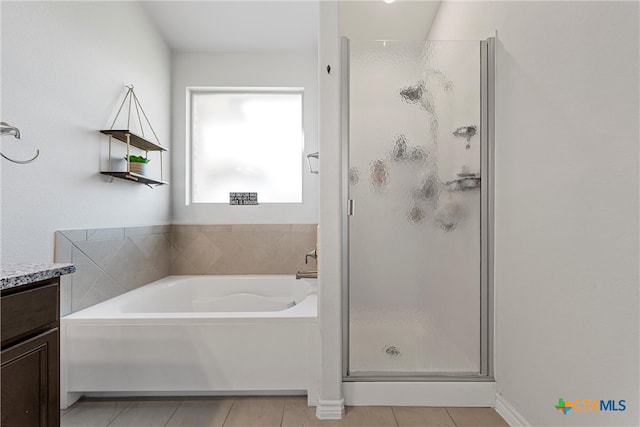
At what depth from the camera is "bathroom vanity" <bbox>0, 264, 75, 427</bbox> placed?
0.97 meters

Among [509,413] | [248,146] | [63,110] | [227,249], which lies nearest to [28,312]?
[63,110]

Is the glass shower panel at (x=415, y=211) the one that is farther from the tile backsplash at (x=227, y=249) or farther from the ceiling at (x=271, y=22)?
the tile backsplash at (x=227, y=249)

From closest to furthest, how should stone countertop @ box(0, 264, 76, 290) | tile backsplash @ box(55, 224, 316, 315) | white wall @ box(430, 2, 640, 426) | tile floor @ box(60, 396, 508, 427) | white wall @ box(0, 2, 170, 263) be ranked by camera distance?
1. stone countertop @ box(0, 264, 76, 290)
2. white wall @ box(430, 2, 640, 426)
3. white wall @ box(0, 2, 170, 263)
4. tile floor @ box(60, 396, 508, 427)
5. tile backsplash @ box(55, 224, 316, 315)

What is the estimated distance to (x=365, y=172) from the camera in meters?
1.89

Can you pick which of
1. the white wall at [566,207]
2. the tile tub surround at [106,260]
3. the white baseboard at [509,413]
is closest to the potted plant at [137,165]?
the tile tub surround at [106,260]

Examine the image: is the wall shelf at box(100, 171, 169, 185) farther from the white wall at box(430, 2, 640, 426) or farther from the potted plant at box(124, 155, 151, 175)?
the white wall at box(430, 2, 640, 426)

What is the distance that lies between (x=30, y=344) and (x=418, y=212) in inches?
66.7

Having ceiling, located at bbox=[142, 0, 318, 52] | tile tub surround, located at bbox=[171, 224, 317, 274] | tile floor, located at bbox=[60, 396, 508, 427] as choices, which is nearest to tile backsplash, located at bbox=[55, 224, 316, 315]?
tile tub surround, located at bbox=[171, 224, 317, 274]

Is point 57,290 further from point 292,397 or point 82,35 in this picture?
point 82,35

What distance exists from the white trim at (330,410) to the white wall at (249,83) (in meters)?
1.77

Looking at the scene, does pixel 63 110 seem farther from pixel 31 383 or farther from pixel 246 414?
pixel 246 414

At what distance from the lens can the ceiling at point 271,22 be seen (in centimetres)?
261

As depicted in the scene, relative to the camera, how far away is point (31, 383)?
1055 millimetres

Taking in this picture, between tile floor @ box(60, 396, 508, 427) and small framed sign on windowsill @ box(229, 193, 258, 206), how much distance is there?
1780 mm
